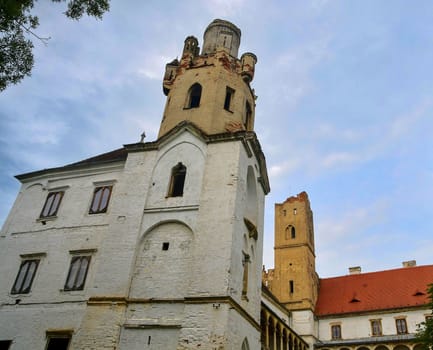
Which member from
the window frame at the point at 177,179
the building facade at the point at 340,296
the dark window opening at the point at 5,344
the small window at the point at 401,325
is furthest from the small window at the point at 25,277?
the small window at the point at 401,325

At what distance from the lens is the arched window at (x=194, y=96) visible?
1945 centimetres

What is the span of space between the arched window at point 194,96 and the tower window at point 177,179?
12.4ft

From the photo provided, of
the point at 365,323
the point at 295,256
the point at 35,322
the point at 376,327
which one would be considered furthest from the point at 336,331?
the point at 35,322

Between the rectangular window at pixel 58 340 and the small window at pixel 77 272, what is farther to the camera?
the small window at pixel 77 272

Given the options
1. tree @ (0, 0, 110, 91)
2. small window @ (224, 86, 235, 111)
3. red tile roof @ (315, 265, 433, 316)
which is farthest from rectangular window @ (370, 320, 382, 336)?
tree @ (0, 0, 110, 91)

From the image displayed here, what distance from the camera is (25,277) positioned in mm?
16375

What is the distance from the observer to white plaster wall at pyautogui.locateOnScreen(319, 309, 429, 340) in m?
36.2

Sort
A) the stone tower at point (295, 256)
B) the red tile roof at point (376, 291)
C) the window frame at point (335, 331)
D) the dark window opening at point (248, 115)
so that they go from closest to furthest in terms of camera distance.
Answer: the dark window opening at point (248, 115)
the red tile roof at point (376, 291)
the window frame at point (335, 331)
the stone tower at point (295, 256)

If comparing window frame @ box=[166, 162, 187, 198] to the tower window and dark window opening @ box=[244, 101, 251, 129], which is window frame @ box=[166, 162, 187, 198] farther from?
dark window opening @ box=[244, 101, 251, 129]

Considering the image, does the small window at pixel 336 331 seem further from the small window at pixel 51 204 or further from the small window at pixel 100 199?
the small window at pixel 51 204

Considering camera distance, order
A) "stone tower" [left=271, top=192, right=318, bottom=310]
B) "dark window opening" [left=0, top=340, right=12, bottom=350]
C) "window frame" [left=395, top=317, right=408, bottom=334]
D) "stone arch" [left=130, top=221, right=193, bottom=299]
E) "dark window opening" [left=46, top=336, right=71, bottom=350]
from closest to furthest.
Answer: "stone arch" [left=130, top=221, right=193, bottom=299] < "dark window opening" [left=46, top=336, right=71, bottom=350] < "dark window opening" [left=0, top=340, right=12, bottom=350] < "window frame" [left=395, top=317, right=408, bottom=334] < "stone tower" [left=271, top=192, right=318, bottom=310]

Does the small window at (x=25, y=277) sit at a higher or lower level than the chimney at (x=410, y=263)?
lower

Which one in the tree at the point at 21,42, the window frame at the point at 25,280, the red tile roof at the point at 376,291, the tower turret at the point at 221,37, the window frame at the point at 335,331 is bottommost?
the window frame at the point at 25,280

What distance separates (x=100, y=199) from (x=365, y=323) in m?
30.8
